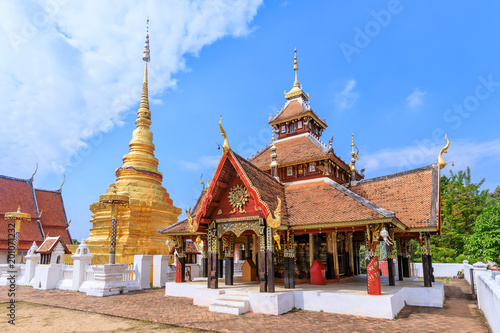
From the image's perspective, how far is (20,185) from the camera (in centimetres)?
2775

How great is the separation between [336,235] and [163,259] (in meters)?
9.42

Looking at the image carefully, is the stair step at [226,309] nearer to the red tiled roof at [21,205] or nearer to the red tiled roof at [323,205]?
the red tiled roof at [323,205]

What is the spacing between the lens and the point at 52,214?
28.4 meters

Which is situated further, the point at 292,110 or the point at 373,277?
the point at 292,110

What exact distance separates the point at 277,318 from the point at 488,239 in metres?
19.1

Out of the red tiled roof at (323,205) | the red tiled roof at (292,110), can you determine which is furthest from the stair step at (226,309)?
the red tiled roof at (292,110)

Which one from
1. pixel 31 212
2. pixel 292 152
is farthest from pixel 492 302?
pixel 31 212

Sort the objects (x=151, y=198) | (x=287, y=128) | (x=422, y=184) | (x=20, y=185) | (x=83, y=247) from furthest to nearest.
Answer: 1. (x=20, y=185)
2. (x=151, y=198)
3. (x=287, y=128)
4. (x=83, y=247)
5. (x=422, y=184)

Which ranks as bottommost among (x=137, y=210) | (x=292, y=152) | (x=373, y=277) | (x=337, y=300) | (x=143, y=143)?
(x=337, y=300)

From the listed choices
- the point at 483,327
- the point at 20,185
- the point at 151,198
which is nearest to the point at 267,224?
the point at 483,327

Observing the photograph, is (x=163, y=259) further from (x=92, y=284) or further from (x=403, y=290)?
(x=403, y=290)

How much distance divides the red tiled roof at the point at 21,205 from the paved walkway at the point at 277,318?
13.0 m

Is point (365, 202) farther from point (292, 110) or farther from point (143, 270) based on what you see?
point (143, 270)

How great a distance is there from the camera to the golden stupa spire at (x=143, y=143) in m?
24.3
